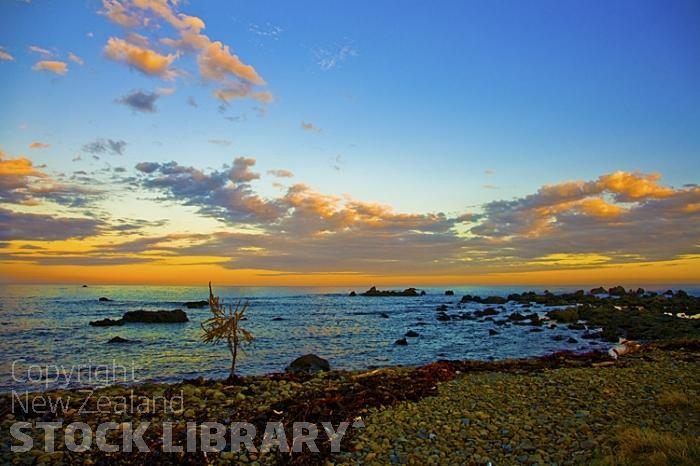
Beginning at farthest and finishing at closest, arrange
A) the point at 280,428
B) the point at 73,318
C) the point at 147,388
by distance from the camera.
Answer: the point at 73,318 → the point at 147,388 → the point at 280,428

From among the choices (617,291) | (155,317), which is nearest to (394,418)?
(155,317)

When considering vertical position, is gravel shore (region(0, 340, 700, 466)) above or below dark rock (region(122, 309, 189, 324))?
above

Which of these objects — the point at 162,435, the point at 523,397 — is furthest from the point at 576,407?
the point at 162,435

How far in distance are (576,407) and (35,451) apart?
36.2 feet

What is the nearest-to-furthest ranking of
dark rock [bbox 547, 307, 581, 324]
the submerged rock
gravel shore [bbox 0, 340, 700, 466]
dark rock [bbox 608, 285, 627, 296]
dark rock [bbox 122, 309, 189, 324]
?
gravel shore [bbox 0, 340, 700, 466], dark rock [bbox 547, 307, 581, 324], the submerged rock, dark rock [bbox 122, 309, 189, 324], dark rock [bbox 608, 285, 627, 296]

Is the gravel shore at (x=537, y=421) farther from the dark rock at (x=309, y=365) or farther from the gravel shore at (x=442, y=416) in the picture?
the dark rock at (x=309, y=365)

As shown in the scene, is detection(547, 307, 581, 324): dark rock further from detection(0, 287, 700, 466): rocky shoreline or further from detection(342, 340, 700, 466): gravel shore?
detection(342, 340, 700, 466): gravel shore

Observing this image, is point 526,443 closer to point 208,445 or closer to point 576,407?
point 576,407

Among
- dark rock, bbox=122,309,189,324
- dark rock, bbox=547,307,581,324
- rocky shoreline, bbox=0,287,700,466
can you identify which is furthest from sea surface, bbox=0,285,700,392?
rocky shoreline, bbox=0,287,700,466

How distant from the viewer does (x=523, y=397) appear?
35.1ft

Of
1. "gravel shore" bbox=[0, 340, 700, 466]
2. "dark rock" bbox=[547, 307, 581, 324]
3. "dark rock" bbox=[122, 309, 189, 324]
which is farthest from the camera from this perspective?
"dark rock" bbox=[122, 309, 189, 324]

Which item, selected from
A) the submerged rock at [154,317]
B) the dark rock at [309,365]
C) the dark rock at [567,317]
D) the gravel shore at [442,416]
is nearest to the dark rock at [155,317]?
the submerged rock at [154,317]

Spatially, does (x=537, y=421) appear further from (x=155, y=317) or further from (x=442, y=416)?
(x=155, y=317)

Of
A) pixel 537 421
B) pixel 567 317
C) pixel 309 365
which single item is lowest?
pixel 567 317
